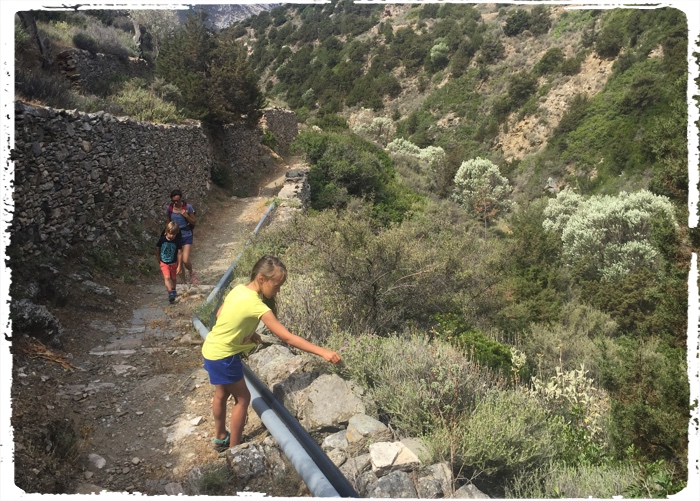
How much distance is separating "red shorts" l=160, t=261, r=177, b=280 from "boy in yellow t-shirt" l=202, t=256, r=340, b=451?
4.06 meters

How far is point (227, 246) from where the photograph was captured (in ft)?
37.1

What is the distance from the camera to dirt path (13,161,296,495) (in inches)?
134

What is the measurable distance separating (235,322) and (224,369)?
374 millimetres

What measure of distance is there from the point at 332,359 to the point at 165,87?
14821mm

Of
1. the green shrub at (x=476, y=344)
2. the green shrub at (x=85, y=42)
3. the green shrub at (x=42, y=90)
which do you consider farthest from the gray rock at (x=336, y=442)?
the green shrub at (x=85, y=42)

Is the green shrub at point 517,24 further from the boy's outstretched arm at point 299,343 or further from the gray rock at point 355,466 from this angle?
the gray rock at point 355,466

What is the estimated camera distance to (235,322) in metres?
3.29

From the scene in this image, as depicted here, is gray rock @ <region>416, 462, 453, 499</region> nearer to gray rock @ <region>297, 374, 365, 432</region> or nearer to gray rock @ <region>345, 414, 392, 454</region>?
gray rock @ <region>345, 414, 392, 454</region>

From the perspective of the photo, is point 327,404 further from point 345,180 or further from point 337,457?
point 345,180

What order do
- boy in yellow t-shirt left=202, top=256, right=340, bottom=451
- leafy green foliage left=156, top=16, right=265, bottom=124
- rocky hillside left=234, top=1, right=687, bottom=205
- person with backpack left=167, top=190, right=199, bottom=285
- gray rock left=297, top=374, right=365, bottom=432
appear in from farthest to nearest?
rocky hillside left=234, top=1, right=687, bottom=205 < leafy green foliage left=156, top=16, right=265, bottom=124 < person with backpack left=167, top=190, right=199, bottom=285 < gray rock left=297, top=374, right=365, bottom=432 < boy in yellow t-shirt left=202, top=256, right=340, bottom=451

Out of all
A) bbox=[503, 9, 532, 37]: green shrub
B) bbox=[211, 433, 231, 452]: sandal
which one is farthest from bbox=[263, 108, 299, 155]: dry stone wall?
bbox=[503, 9, 532, 37]: green shrub

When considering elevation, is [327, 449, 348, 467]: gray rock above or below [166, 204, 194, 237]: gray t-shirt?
below

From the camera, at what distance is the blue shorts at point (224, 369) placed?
338 centimetres

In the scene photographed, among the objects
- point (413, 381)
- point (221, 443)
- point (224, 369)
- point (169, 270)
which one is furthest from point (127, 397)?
point (169, 270)
